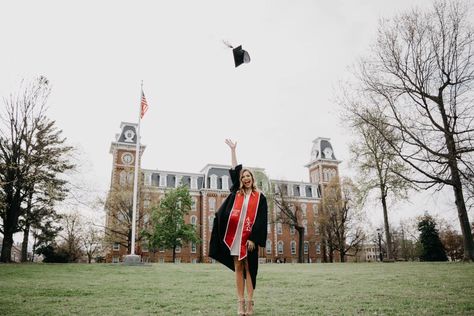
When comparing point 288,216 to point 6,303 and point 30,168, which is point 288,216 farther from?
point 6,303

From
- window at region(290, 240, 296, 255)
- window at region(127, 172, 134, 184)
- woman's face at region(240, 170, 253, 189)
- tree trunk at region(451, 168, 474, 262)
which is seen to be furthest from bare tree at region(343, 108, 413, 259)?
window at region(290, 240, 296, 255)

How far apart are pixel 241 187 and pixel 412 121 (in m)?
14.2

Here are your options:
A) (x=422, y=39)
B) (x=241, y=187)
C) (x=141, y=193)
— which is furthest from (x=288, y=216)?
(x=241, y=187)

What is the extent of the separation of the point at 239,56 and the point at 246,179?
441cm

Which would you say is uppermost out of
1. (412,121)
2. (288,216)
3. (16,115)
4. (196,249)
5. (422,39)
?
(422,39)

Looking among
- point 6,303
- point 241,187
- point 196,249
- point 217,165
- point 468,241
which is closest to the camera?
point 241,187

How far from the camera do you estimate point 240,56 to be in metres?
8.50

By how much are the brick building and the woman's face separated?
3903 cm

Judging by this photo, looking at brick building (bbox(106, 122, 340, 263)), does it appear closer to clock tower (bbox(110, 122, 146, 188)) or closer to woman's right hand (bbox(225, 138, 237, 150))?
clock tower (bbox(110, 122, 146, 188))

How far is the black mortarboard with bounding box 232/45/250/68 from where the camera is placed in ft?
27.8

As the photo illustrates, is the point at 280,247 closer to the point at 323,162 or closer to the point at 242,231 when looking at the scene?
the point at 323,162

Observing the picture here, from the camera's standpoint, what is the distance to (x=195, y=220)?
56.0m

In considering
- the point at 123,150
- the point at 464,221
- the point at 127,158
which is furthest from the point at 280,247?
the point at 464,221

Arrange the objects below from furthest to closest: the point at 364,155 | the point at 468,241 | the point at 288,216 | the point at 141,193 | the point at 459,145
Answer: the point at 288,216 < the point at 141,193 < the point at 364,155 < the point at 468,241 < the point at 459,145
